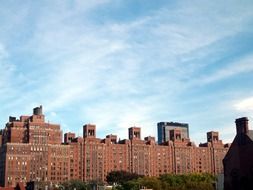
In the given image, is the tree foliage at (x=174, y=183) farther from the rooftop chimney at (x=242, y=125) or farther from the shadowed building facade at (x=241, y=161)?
the rooftop chimney at (x=242, y=125)

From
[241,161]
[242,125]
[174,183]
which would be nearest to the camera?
[241,161]

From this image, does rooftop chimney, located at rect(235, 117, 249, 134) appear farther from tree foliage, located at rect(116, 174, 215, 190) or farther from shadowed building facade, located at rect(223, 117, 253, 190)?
tree foliage, located at rect(116, 174, 215, 190)

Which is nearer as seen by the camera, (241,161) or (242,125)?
(241,161)

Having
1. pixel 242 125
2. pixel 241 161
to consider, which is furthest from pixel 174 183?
pixel 242 125

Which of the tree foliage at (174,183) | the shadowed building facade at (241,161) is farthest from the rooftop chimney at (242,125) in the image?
the tree foliage at (174,183)

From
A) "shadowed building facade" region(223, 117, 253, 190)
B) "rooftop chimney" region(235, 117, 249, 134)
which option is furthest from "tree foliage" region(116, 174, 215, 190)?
"rooftop chimney" region(235, 117, 249, 134)

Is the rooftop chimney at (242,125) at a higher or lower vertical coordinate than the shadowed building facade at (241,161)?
higher

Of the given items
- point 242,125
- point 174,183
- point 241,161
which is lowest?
point 174,183

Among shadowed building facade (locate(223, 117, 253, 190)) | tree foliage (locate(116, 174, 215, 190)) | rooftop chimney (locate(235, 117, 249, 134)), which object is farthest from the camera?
tree foliage (locate(116, 174, 215, 190))

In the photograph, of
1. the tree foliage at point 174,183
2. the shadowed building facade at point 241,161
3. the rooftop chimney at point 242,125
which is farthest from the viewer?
the tree foliage at point 174,183

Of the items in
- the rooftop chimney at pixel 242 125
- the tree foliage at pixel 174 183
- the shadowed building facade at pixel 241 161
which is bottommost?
the tree foliage at pixel 174 183

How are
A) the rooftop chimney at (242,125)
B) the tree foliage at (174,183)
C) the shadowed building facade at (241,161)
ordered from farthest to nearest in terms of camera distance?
the tree foliage at (174,183)
the rooftop chimney at (242,125)
the shadowed building facade at (241,161)

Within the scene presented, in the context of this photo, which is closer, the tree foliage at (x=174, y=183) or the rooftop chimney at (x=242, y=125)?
the rooftop chimney at (x=242, y=125)

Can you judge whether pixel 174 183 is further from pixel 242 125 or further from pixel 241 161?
pixel 242 125
